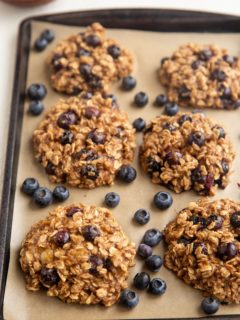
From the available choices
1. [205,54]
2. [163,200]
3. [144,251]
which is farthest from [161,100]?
[144,251]

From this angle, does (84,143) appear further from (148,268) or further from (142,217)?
(148,268)

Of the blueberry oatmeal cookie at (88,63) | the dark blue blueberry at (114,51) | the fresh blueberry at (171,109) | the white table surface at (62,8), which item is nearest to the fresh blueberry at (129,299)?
the fresh blueberry at (171,109)

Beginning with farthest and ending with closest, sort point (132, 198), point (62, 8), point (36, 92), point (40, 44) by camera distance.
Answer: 1. point (62, 8)
2. point (40, 44)
3. point (36, 92)
4. point (132, 198)

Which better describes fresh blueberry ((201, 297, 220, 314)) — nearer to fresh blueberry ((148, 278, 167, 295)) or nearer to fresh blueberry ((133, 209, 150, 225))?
fresh blueberry ((148, 278, 167, 295))

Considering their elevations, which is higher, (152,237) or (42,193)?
(42,193)

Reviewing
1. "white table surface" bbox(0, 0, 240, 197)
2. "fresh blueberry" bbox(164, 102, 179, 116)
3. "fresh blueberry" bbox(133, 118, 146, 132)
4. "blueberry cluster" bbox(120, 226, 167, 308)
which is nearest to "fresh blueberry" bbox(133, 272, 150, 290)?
"blueberry cluster" bbox(120, 226, 167, 308)
